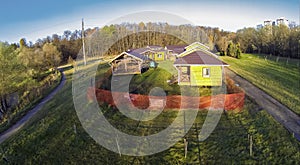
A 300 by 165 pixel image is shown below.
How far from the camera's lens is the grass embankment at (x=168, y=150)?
12.7 metres

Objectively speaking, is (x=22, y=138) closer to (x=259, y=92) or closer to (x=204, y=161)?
(x=204, y=161)

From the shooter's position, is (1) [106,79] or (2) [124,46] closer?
(1) [106,79]

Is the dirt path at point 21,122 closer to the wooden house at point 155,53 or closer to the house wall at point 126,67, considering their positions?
the house wall at point 126,67

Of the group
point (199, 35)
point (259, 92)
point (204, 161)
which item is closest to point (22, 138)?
point (204, 161)

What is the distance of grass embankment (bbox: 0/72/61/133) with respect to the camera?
20969mm

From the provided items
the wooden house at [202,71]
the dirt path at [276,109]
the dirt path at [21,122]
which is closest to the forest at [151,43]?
the dirt path at [21,122]

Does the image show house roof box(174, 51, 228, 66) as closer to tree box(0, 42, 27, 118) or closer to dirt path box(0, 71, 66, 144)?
dirt path box(0, 71, 66, 144)

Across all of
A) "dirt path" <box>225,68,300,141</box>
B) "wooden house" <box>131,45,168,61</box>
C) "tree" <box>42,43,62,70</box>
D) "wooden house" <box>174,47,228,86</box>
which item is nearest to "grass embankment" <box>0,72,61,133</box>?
"tree" <box>42,43,62,70</box>

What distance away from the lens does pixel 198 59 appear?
83.3ft

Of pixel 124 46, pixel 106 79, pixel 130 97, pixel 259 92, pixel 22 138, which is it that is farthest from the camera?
pixel 124 46

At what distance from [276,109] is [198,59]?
9274 mm

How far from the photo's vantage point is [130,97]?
19047 mm

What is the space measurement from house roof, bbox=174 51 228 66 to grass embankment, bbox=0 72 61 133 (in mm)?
15776

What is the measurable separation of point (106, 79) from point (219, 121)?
1782 cm
